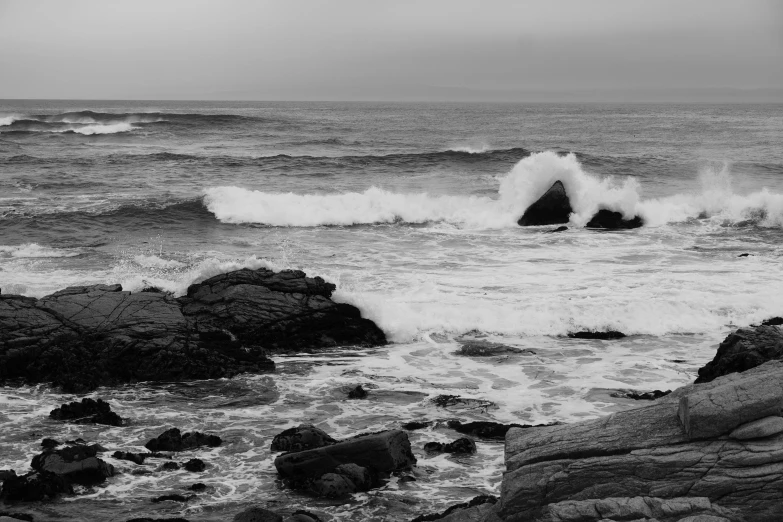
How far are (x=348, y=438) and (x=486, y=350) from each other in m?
5.44

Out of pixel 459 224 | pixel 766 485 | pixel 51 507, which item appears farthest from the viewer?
pixel 459 224

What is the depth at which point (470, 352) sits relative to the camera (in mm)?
16766

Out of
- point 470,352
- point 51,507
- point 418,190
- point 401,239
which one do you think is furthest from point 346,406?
point 418,190

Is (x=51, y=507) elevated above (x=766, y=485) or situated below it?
below

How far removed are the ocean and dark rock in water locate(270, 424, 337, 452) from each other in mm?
234

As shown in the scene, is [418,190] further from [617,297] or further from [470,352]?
[470,352]

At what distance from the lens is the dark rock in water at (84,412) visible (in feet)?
42.7

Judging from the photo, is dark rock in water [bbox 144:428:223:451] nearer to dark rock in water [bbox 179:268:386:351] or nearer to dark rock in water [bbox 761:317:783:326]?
dark rock in water [bbox 179:268:386:351]

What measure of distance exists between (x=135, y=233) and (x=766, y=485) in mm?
24723

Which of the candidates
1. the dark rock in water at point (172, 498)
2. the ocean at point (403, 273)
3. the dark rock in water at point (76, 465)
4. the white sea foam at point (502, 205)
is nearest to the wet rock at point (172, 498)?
the dark rock in water at point (172, 498)

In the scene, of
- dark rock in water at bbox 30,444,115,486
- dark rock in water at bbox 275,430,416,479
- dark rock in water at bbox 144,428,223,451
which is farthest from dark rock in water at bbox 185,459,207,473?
dark rock in water at bbox 275,430,416,479

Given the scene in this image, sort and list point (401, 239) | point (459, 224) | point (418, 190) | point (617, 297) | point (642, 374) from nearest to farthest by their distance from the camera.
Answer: point (642, 374) → point (617, 297) → point (401, 239) → point (459, 224) → point (418, 190)

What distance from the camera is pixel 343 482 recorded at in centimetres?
1066

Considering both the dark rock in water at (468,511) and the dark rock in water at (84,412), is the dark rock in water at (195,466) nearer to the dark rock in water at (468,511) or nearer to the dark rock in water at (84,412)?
the dark rock in water at (84,412)
